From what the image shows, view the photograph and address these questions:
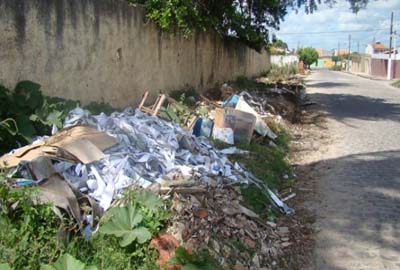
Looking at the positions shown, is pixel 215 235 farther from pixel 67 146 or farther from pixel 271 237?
pixel 67 146

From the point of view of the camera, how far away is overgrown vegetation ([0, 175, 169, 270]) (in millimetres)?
2994

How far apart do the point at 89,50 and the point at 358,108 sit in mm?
10954

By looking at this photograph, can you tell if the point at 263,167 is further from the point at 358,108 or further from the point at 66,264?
the point at 358,108

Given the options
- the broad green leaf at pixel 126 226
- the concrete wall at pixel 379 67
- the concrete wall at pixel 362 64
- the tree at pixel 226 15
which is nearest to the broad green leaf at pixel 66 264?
the broad green leaf at pixel 126 226

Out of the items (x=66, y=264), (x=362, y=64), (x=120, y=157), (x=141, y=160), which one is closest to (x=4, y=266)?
(x=66, y=264)

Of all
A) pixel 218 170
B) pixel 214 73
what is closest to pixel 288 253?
pixel 218 170

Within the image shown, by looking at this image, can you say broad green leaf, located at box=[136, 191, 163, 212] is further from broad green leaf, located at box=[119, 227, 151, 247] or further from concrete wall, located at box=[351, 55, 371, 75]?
concrete wall, located at box=[351, 55, 371, 75]

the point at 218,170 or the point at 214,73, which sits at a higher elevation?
the point at 214,73

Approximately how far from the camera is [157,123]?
239 inches

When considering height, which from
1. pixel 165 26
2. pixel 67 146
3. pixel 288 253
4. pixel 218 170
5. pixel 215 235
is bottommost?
pixel 288 253

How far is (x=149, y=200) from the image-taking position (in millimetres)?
3732

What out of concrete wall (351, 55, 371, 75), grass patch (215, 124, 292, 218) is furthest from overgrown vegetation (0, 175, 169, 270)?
concrete wall (351, 55, 371, 75)

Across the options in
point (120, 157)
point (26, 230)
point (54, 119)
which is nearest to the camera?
point (26, 230)

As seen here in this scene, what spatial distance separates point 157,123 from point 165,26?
361 centimetres
